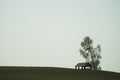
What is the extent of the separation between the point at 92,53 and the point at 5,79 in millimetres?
48429

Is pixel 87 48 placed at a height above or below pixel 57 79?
above

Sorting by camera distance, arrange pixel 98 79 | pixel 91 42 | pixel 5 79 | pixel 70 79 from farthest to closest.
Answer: pixel 91 42
pixel 98 79
pixel 70 79
pixel 5 79

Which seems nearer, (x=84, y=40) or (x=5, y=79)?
(x=5, y=79)

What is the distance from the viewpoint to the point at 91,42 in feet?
238

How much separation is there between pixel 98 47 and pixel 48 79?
4638 cm

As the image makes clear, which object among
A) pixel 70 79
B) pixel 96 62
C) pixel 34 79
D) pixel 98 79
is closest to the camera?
pixel 34 79

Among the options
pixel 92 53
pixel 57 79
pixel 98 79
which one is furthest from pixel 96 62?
pixel 57 79

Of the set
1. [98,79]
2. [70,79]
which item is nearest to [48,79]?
[70,79]

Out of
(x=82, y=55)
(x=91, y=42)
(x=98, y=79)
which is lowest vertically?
(x=98, y=79)

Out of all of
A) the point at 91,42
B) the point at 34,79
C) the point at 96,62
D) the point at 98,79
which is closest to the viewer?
the point at 34,79

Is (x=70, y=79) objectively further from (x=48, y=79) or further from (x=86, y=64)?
(x=86, y=64)

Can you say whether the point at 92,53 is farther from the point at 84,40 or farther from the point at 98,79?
the point at 98,79

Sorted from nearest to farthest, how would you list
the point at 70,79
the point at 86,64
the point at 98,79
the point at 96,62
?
the point at 70,79
the point at 98,79
the point at 86,64
the point at 96,62

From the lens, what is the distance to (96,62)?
6794 centimetres
